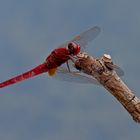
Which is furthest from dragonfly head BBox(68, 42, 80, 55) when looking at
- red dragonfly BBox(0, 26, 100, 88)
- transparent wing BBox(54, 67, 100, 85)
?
transparent wing BBox(54, 67, 100, 85)

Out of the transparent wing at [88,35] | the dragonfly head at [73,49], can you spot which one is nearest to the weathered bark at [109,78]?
the dragonfly head at [73,49]

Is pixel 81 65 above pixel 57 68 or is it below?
below

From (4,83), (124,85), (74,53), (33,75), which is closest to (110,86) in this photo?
A: (124,85)

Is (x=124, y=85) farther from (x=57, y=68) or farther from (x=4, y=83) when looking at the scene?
(x=4, y=83)

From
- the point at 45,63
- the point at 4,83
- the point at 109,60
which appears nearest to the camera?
the point at 109,60

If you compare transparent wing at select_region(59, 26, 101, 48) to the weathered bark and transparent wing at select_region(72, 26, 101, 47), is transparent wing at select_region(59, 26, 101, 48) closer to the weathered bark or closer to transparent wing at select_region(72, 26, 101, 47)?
transparent wing at select_region(72, 26, 101, 47)

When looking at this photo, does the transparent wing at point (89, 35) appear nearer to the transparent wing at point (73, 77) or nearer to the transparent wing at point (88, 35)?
the transparent wing at point (88, 35)
